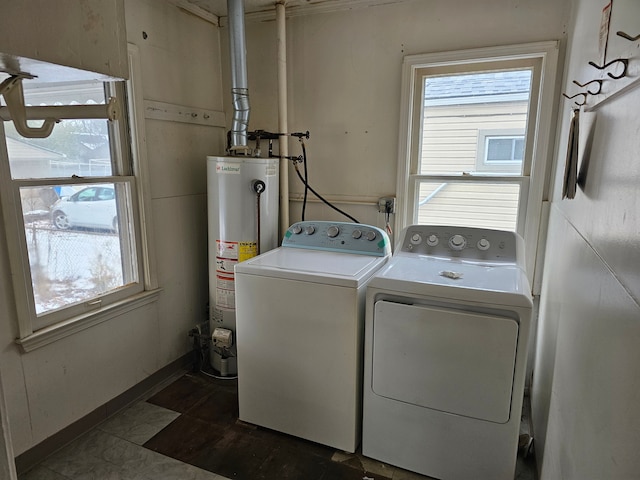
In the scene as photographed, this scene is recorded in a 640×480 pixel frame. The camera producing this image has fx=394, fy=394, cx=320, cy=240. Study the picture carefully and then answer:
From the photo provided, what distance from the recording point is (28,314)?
1.79 metres

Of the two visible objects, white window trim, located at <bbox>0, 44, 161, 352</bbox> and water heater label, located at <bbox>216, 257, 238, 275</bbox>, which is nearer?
white window trim, located at <bbox>0, 44, 161, 352</bbox>

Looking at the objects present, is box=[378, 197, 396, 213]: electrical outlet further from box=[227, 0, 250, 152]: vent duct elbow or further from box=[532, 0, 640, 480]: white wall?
box=[532, 0, 640, 480]: white wall

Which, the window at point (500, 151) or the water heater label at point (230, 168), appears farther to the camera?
the water heater label at point (230, 168)

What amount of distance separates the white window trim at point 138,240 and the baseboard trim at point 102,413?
486mm

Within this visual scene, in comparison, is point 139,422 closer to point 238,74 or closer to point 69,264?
point 69,264

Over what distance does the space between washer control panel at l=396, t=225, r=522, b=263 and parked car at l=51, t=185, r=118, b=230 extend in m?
1.62

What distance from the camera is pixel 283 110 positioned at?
268cm

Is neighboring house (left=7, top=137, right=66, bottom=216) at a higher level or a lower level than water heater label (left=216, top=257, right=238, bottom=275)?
higher

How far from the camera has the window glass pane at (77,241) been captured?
1851mm

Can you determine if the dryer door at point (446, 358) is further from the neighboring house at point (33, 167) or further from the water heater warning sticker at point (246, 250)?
the neighboring house at point (33, 167)

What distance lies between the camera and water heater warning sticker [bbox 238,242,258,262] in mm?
2498

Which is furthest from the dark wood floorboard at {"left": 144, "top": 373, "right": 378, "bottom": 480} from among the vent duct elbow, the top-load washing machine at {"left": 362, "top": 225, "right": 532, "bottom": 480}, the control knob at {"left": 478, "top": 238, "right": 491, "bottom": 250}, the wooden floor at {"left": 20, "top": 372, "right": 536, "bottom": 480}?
the vent duct elbow

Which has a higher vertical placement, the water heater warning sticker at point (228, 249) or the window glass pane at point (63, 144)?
the window glass pane at point (63, 144)

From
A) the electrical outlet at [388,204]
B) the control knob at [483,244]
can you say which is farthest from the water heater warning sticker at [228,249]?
the control knob at [483,244]
